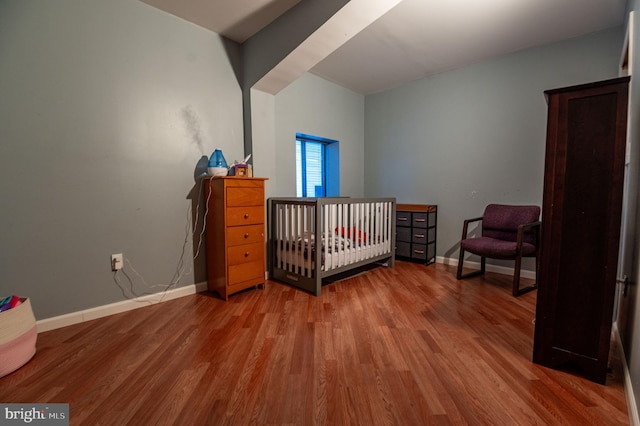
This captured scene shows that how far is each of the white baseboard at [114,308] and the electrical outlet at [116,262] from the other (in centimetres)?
26

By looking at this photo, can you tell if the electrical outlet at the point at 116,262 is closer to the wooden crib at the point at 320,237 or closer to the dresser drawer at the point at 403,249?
the wooden crib at the point at 320,237

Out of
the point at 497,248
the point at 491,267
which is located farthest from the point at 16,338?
the point at 491,267

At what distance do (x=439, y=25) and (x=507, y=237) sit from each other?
6.83 ft

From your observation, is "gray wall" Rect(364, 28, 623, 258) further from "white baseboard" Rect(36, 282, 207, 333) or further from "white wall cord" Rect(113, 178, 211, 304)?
"white baseboard" Rect(36, 282, 207, 333)

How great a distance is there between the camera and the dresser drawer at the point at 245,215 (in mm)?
2188

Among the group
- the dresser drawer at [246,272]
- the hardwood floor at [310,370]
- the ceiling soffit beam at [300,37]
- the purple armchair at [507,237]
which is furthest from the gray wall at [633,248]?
the dresser drawer at [246,272]

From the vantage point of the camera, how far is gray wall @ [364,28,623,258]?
260 centimetres

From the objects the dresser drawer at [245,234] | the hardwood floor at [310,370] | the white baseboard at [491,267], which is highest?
the dresser drawer at [245,234]

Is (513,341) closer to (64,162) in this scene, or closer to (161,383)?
(161,383)

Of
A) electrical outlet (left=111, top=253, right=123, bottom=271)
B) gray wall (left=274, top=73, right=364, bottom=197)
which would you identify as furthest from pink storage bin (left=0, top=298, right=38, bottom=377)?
gray wall (left=274, top=73, right=364, bottom=197)

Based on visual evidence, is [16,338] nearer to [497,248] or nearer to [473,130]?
[497,248]

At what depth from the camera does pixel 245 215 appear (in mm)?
2279

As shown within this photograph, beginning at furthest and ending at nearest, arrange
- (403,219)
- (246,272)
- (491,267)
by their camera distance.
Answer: (403,219) < (491,267) < (246,272)

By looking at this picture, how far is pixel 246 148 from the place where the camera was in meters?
2.66
